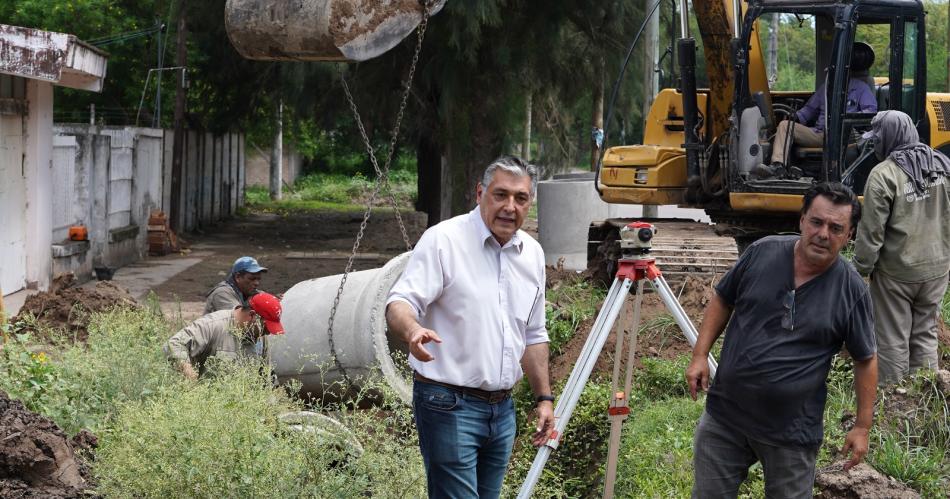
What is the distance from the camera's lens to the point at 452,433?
15.0ft

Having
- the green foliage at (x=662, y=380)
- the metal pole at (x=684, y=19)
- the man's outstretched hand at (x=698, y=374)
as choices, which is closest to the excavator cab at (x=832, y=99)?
the metal pole at (x=684, y=19)

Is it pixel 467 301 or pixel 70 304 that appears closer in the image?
pixel 467 301

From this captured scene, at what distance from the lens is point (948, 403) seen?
710 cm

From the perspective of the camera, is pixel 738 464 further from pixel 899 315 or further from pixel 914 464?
pixel 899 315

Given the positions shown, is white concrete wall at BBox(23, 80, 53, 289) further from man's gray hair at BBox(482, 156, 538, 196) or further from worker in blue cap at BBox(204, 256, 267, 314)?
man's gray hair at BBox(482, 156, 538, 196)

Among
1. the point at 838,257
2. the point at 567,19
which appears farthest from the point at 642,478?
the point at 567,19

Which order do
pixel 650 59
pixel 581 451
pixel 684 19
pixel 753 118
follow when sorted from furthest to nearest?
1. pixel 650 59
2. pixel 684 19
3. pixel 753 118
4. pixel 581 451

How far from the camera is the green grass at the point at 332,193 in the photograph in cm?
3753

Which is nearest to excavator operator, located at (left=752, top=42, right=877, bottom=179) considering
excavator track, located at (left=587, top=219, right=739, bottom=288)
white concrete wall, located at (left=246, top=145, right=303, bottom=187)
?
excavator track, located at (left=587, top=219, right=739, bottom=288)

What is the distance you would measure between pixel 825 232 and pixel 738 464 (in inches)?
38.7

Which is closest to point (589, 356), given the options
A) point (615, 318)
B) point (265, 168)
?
point (615, 318)

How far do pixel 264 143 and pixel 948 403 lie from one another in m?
38.0

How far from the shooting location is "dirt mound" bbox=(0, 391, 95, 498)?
6102 mm

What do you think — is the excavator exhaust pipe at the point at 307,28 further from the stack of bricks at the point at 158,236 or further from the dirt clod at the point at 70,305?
the stack of bricks at the point at 158,236
